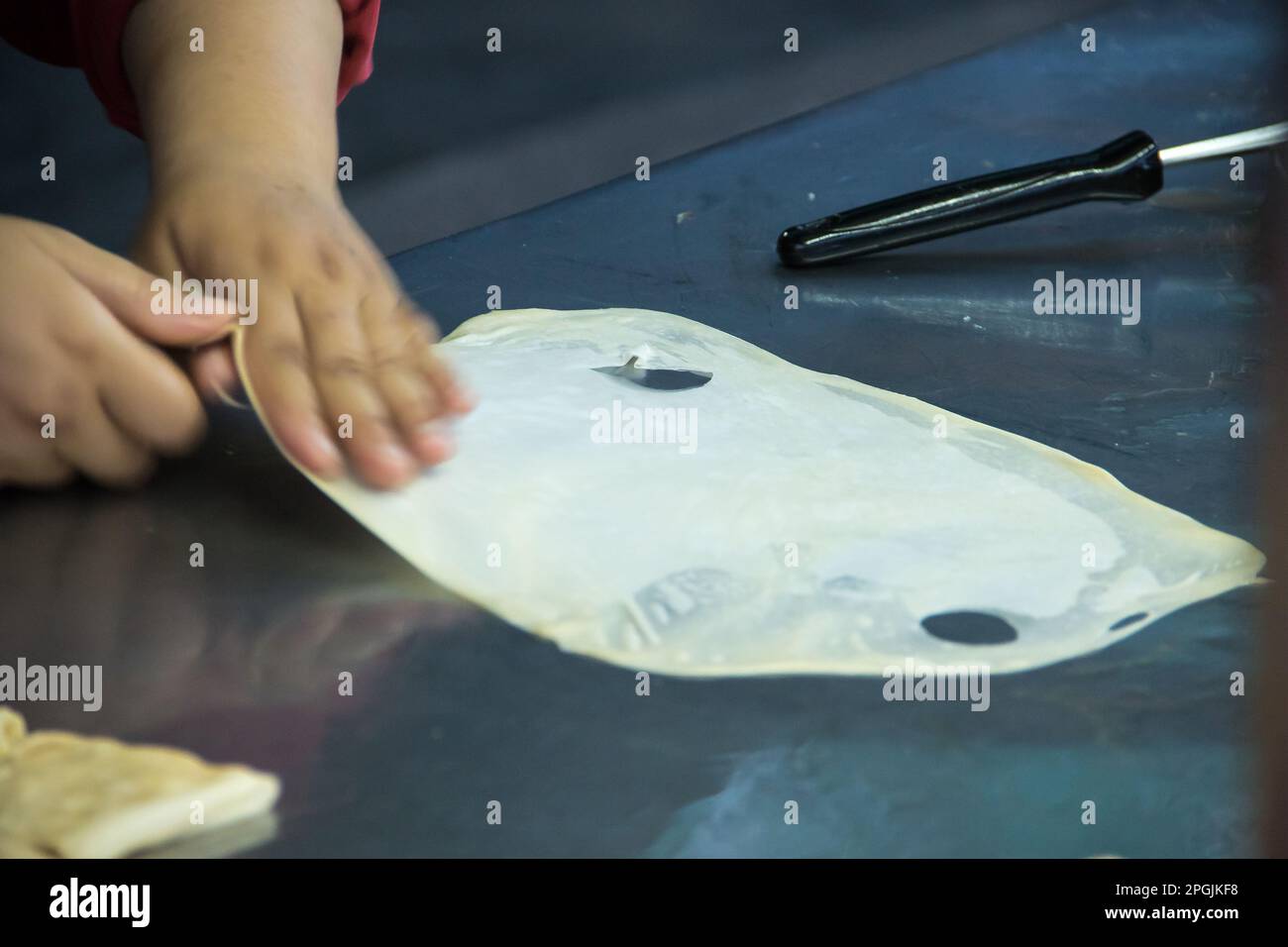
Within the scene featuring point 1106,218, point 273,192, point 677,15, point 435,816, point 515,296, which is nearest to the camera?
point 435,816

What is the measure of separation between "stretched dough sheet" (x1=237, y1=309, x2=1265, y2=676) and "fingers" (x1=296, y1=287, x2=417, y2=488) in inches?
0.4

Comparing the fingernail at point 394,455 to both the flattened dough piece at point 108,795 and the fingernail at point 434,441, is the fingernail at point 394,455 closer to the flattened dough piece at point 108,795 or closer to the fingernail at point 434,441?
the fingernail at point 434,441

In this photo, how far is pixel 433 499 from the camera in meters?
0.52

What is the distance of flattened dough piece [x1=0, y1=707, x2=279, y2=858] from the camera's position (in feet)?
1.22

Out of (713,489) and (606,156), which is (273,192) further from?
(606,156)

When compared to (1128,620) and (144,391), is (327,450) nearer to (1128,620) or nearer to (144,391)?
(144,391)

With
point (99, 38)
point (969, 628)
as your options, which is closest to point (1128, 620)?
point (969, 628)

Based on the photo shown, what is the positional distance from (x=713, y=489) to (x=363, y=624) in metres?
0.15

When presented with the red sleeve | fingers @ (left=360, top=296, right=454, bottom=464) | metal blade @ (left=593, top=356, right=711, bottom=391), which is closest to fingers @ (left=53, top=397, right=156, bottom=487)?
fingers @ (left=360, top=296, right=454, bottom=464)

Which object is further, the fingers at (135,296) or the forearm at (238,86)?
the forearm at (238,86)

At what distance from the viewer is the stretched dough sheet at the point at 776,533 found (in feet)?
1.53

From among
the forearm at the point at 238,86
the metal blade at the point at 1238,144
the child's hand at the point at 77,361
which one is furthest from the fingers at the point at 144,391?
the metal blade at the point at 1238,144

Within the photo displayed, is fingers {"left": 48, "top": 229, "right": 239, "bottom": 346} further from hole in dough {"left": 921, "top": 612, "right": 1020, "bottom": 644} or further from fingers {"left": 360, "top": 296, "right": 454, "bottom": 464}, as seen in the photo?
hole in dough {"left": 921, "top": 612, "right": 1020, "bottom": 644}

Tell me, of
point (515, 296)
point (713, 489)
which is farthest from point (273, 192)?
Result: point (713, 489)
